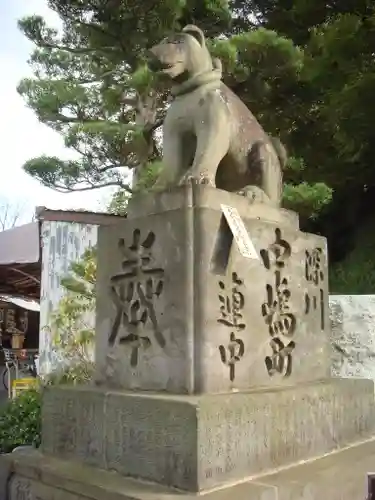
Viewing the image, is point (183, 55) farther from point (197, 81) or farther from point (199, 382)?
point (199, 382)

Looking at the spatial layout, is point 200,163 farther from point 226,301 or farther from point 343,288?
point 343,288

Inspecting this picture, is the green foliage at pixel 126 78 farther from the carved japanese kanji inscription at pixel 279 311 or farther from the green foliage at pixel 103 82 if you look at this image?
the carved japanese kanji inscription at pixel 279 311

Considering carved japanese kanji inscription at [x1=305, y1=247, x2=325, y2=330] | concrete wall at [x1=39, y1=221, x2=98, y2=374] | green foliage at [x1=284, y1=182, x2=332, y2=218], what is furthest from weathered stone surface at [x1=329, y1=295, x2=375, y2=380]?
concrete wall at [x1=39, y1=221, x2=98, y2=374]

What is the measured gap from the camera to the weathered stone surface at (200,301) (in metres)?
1.79

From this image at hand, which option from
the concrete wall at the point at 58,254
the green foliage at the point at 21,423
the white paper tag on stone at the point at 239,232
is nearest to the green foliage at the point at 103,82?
the concrete wall at the point at 58,254

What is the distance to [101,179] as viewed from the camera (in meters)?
8.80

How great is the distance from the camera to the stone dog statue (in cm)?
206

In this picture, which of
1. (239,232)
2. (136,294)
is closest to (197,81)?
(239,232)

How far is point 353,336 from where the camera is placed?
134 inches

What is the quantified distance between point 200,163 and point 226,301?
1.77 ft

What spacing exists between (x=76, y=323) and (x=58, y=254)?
1.17 metres

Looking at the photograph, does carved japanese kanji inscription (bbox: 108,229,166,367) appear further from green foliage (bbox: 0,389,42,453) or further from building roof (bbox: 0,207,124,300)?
building roof (bbox: 0,207,124,300)

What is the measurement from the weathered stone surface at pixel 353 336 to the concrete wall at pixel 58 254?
13.6ft

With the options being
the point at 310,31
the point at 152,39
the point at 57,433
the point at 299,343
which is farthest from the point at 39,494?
the point at 152,39
